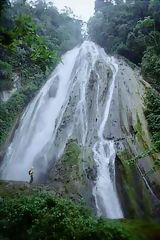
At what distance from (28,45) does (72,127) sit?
1295 cm

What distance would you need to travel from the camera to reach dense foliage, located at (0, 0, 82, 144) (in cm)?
522

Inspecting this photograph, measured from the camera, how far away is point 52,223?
26.9 ft

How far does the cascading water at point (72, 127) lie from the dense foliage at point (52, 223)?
5057 mm

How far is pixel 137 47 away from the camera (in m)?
28.5

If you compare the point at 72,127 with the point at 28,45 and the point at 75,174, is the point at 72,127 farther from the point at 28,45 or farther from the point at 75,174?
the point at 28,45

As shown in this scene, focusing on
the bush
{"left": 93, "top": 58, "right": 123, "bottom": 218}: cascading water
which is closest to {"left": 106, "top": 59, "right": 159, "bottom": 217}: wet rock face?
{"left": 93, "top": 58, "right": 123, "bottom": 218}: cascading water

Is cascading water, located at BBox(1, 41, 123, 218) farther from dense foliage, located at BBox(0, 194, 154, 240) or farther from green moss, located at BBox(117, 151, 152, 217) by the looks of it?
dense foliage, located at BBox(0, 194, 154, 240)

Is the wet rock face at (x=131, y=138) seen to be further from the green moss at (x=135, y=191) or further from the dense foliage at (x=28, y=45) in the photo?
the dense foliage at (x=28, y=45)

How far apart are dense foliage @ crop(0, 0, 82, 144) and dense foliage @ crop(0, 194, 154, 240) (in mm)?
3489

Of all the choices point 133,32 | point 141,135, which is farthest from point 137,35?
point 141,135

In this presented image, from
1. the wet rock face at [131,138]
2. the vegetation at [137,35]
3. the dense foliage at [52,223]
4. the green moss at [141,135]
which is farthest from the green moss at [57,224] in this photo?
the vegetation at [137,35]

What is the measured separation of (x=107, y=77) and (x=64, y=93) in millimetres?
3376

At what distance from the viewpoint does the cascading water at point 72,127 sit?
15.3 m

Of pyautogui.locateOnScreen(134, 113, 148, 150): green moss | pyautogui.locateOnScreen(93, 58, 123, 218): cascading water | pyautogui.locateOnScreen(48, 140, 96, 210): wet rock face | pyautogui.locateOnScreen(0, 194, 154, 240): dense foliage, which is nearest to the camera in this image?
pyautogui.locateOnScreen(0, 194, 154, 240): dense foliage
